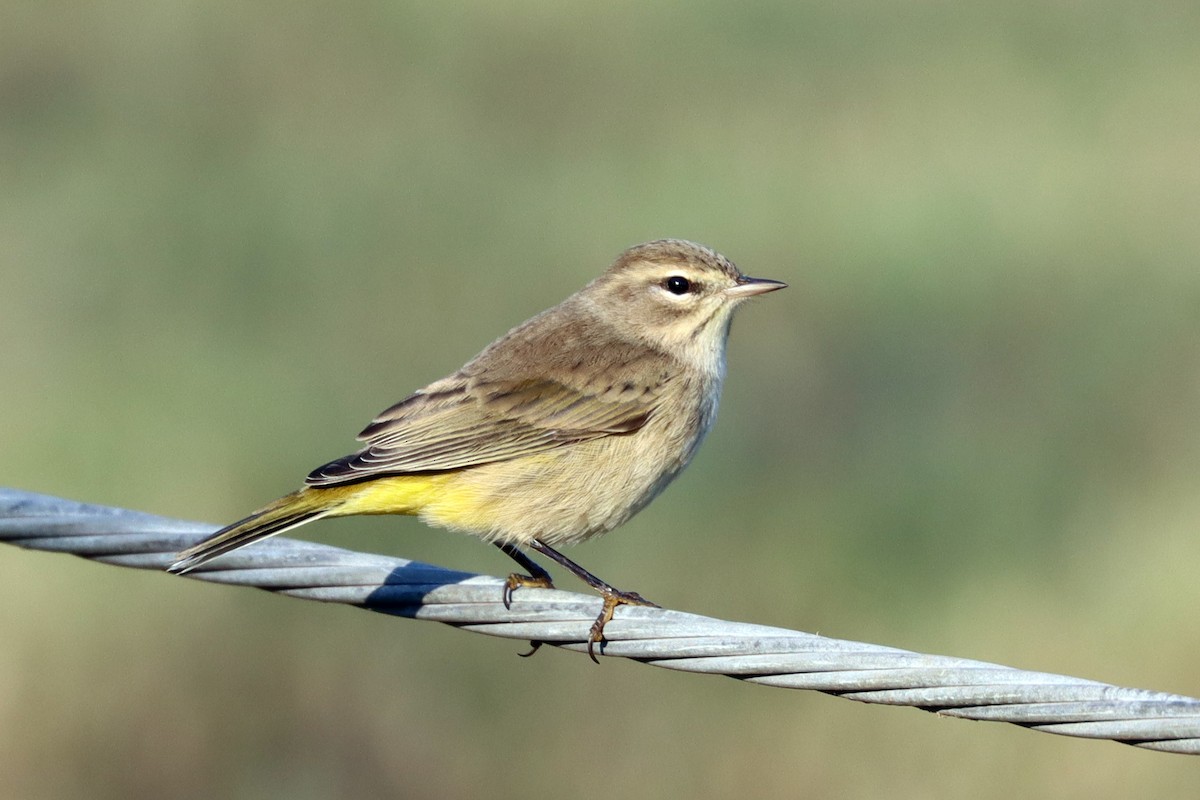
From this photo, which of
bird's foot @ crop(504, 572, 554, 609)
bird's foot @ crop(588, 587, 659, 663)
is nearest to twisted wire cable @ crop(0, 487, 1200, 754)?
bird's foot @ crop(588, 587, 659, 663)

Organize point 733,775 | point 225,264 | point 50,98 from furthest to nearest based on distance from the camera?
1. point 50,98
2. point 225,264
3. point 733,775

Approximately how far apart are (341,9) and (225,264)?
280 inches

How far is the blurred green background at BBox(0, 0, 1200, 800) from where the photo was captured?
720 centimetres

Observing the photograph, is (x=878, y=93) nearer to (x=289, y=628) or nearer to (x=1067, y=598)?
(x=1067, y=598)

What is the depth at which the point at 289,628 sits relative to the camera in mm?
7383

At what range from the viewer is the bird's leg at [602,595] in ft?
13.1

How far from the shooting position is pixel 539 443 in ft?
18.5

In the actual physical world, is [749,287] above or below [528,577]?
above

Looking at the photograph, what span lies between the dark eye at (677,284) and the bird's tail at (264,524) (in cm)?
192

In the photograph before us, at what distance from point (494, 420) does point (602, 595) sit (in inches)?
29.2

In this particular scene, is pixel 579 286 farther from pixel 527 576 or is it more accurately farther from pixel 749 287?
pixel 527 576

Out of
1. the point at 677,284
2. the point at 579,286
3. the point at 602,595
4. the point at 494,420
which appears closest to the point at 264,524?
the point at 494,420

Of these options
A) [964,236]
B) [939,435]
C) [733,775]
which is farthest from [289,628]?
[964,236]

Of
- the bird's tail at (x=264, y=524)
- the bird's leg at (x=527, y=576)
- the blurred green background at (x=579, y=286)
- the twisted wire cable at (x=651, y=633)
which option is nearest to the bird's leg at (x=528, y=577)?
the bird's leg at (x=527, y=576)
